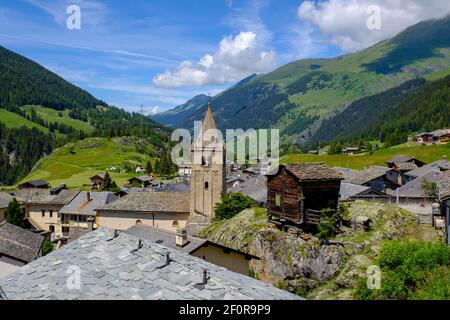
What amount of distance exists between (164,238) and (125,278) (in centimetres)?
1664

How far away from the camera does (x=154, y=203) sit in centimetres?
6091

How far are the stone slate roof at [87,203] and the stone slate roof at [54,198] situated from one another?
4769 mm

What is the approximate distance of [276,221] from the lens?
3544 centimetres

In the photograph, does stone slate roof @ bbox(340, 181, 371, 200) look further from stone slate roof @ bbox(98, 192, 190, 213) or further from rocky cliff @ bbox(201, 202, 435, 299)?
stone slate roof @ bbox(98, 192, 190, 213)

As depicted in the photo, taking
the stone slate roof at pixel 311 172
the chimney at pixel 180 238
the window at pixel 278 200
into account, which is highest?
the stone slate roof at pixel 311 172

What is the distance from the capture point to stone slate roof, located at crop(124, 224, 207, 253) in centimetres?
2302

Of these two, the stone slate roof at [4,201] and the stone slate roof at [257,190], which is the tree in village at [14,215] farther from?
the stone slate roof at [257,190]

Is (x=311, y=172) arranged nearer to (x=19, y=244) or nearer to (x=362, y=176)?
(x=19, y=244)

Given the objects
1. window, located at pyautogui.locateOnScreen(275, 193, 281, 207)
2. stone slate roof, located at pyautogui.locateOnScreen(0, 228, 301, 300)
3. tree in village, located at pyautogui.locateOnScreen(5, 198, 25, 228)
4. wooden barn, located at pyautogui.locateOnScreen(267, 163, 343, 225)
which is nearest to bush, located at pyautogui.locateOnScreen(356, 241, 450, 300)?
wooden barn, located at pyautogui.locateOnScreen(267, 163, 343, 225)

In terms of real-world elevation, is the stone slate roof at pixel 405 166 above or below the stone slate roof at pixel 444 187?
below

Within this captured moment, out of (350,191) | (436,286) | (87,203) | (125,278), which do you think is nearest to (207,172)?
(350,191)

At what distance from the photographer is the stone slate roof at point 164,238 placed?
23.0 meters

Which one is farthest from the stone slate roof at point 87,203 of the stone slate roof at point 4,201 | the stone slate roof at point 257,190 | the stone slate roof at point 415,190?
the stone slate roof at point 415,190
